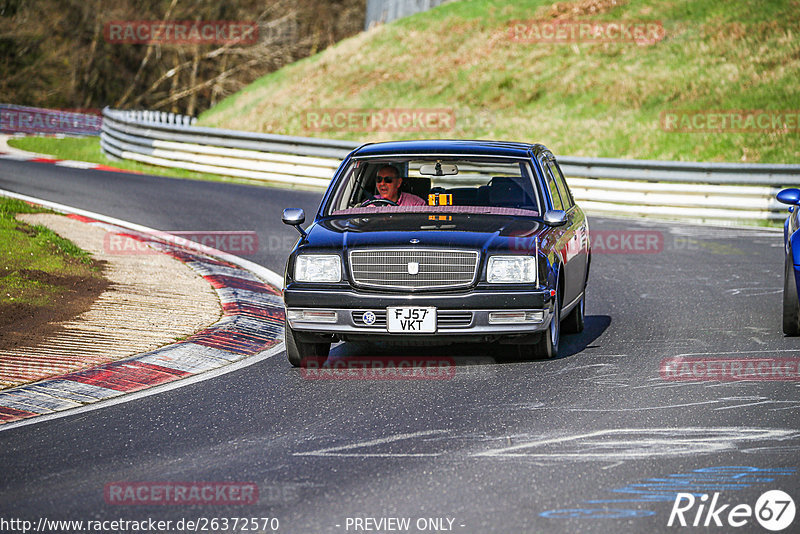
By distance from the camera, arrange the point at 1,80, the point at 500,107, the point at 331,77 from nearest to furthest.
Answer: the point at 500,107
the point at 331,77
the point at 1,80

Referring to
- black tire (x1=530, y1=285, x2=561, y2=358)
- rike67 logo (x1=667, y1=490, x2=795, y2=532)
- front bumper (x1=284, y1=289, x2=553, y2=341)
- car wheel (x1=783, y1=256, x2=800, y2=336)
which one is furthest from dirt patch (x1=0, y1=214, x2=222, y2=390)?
car wheel (x1=783, y1=256, x2=800, y2=336)

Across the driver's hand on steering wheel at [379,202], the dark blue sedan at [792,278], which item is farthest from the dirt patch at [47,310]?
the dark blue sedan at [792,278]

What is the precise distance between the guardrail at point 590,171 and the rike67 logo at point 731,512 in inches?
605

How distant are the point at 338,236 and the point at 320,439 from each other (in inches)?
96.9

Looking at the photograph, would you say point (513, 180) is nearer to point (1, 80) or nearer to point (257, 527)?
point (257, 527)

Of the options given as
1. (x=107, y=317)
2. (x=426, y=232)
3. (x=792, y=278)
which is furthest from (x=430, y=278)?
(x=107, y=317)

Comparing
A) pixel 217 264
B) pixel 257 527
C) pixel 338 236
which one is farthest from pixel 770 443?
pixel 217 264

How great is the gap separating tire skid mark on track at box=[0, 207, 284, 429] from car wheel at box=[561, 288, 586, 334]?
2.47 m

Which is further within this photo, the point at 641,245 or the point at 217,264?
the point at 641,245

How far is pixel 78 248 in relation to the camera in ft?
43.5

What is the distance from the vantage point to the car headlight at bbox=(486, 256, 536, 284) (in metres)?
8.28

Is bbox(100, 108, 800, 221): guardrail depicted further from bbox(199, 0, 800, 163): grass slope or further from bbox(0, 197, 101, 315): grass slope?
bbox(0, 197, 101, 315): grass slope

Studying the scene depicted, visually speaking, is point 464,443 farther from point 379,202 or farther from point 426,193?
point 426,193

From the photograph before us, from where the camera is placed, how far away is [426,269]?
8297mm
